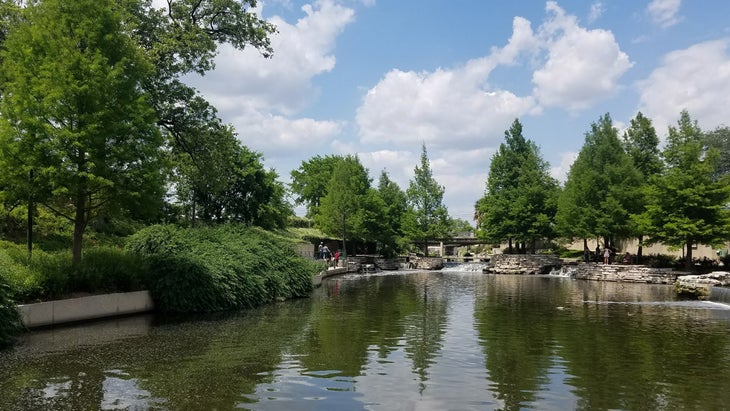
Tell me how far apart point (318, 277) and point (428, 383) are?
967 inches

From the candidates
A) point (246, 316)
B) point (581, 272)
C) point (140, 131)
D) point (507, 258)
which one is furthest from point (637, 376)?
point (507, 258)

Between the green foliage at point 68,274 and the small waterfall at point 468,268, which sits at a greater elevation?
the green foliage at point 68,274

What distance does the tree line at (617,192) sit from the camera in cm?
3616

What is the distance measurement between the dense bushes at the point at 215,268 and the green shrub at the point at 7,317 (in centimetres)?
593

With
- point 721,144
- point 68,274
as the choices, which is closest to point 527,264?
point 68,274

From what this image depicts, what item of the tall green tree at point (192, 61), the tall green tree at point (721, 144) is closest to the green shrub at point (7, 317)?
the tall green tree at point (192, 61)

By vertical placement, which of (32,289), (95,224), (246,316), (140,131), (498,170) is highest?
(498,170)

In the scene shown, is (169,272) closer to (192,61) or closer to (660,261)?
(192,61)

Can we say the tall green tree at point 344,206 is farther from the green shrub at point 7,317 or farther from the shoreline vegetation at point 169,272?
the green shrub at point 7,317

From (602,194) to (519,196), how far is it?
10.9 m

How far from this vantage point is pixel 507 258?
171 feet

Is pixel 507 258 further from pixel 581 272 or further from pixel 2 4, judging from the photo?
pixel 2 4

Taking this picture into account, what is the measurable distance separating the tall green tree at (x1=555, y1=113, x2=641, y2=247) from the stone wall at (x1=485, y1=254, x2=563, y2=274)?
3.50 meters

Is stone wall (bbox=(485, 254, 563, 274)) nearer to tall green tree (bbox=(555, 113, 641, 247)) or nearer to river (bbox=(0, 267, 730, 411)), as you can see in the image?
tall green tree (bbox=(555, 113, 641, 247))
